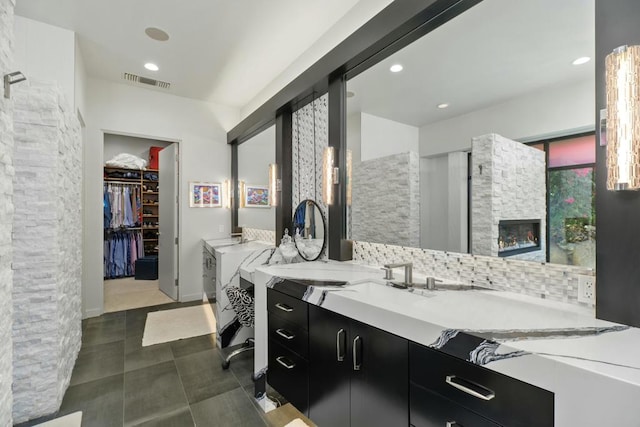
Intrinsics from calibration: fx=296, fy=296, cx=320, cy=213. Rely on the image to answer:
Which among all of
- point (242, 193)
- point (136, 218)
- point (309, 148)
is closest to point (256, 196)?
point (242, 193)

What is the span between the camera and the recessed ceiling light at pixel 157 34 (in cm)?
287

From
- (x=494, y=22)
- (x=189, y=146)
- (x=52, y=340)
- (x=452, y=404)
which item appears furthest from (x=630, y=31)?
(x=189, y=146)

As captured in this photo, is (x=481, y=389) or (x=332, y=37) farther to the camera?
(x=332, y=37)

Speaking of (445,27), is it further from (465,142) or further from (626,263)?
(626,263)

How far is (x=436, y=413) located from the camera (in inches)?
43.0

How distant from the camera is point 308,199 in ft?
9.75

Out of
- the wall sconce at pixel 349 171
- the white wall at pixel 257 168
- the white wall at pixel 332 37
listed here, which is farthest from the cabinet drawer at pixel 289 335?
the white wall at pixel 332 37

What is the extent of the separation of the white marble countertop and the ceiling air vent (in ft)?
12.7

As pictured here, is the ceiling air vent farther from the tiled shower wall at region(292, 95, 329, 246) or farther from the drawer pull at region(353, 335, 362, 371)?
the drawer pull at region(353, 335, 362, 371)

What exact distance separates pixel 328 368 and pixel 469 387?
780 millimetres

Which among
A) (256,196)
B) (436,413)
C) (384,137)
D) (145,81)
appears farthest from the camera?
(256,196)

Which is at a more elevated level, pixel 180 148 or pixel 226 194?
pixel 180 148

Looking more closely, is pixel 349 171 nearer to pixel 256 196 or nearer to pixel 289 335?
pixel 289 335

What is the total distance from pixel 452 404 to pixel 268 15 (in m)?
3.03
